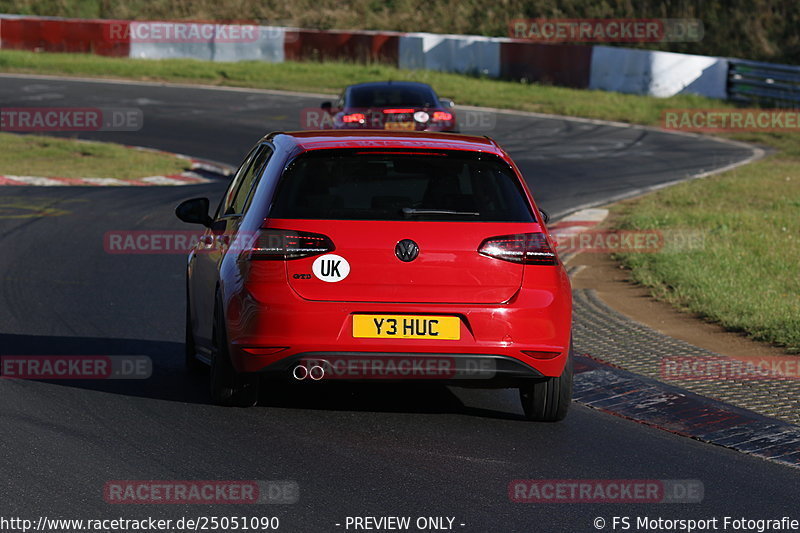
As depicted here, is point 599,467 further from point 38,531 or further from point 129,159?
point 129,159

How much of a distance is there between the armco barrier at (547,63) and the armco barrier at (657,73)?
403mm

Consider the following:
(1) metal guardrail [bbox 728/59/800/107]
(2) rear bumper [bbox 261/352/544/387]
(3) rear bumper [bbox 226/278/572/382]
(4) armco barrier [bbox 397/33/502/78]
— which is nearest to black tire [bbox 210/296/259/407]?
(3) rear bumper [bbox 226/278/572/382]

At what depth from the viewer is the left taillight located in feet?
23.2

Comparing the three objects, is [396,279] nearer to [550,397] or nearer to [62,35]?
[550,397]

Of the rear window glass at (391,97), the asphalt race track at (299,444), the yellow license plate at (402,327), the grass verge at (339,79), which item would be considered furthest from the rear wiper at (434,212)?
the grass verge at (339,79)

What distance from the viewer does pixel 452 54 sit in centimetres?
3978

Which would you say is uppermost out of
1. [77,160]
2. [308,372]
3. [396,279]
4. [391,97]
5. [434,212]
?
[434,212]

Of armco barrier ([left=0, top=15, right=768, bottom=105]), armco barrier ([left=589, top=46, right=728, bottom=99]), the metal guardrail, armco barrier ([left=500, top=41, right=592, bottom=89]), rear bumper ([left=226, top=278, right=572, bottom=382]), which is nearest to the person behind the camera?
rear bumper ([left=226, top=278, right=572, bottom=382])

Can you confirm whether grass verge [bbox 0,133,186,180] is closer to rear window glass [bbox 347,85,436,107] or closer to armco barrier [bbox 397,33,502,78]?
rear window glass [bbox 347,85,436,107]

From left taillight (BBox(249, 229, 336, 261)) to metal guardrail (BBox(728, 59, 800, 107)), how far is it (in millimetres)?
28126

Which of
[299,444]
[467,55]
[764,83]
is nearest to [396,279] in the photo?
[299,444]

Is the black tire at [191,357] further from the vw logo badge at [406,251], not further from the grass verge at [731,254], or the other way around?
the grass verge at [731,254]

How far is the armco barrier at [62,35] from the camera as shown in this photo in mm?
42812

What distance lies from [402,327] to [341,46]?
35288mm
